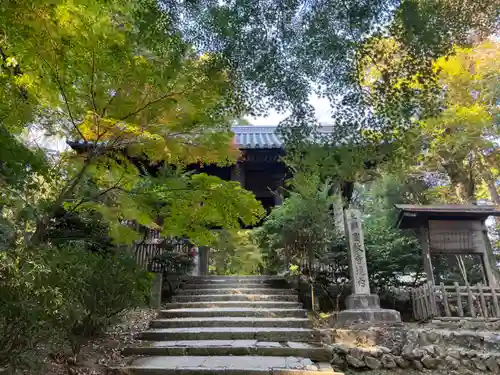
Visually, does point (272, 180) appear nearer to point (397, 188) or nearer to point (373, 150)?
point (397, 188)

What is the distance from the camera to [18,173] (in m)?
4.10

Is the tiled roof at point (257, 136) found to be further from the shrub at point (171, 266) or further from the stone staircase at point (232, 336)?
the stone staircase at point (232, 336)

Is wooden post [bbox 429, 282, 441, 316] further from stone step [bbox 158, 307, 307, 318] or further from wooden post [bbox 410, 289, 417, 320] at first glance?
stone step [bbox 158, 307, 307, 318]

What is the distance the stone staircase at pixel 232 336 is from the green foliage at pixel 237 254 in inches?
118

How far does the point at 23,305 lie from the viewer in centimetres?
308

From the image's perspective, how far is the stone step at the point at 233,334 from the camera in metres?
6.05

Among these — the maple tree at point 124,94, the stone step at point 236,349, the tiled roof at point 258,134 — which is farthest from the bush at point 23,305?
the tiled roof at point 258,134

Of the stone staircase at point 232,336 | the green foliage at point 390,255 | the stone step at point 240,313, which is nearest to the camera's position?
the stone staircase at point 232,336

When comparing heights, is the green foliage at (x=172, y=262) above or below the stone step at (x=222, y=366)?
above

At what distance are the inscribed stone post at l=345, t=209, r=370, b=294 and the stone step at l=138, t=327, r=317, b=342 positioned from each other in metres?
1.92

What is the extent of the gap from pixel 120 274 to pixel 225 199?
76.4 inches

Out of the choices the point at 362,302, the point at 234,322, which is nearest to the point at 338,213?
the point at 362,302

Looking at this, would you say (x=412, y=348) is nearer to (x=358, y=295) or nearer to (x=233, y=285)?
(x=358, y=295)

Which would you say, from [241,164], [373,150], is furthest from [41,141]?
[373,150]
